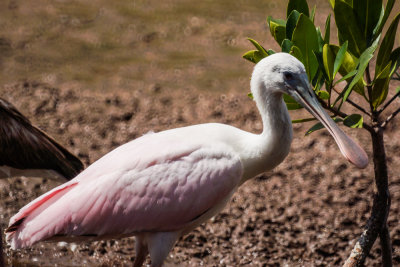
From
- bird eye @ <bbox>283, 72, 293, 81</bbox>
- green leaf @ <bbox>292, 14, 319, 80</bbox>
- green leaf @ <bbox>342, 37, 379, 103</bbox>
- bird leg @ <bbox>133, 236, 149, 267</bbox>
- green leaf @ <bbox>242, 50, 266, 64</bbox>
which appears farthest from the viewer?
bird leg @ <bbox>133, 236, 149, 267</bbox>

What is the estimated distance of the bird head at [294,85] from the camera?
4266 millimetres

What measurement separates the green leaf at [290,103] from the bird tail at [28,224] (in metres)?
1.28

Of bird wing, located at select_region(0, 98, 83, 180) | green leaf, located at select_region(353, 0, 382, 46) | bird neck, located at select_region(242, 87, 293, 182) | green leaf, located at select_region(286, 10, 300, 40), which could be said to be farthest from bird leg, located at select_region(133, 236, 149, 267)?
green leaf, located at select_region(353, 0, 382, 46)

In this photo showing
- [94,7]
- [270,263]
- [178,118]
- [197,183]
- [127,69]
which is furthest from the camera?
[94,7]

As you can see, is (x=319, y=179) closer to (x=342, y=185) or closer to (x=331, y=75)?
(x=342, y=185)

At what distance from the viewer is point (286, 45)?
427cm

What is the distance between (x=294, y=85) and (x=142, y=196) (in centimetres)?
106

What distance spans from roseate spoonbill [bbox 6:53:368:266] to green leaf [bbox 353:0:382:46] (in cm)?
60

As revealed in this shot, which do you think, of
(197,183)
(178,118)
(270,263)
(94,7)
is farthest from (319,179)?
(94,7)

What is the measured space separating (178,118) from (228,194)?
2537 mm

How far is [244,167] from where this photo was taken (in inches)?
182

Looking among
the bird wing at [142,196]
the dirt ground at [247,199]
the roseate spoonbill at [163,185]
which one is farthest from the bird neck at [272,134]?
the dirt ground at [247,199]

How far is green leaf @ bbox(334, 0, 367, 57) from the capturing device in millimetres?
4129

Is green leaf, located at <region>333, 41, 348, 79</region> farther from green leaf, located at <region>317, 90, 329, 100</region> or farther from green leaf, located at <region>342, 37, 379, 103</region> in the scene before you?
green leaf, located at <region>317, 90, 329, 100</region>
